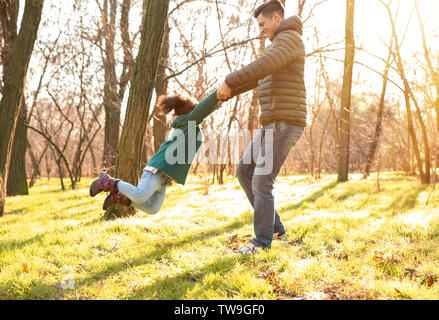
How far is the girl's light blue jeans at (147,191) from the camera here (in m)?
3.08

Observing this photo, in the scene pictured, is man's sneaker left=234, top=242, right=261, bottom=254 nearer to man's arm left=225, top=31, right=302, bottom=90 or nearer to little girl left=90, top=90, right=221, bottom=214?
little girl left=90, top=90, right=221, bottom=214

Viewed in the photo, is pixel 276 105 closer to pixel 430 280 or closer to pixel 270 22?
pixel 270 22

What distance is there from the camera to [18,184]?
1056 cm

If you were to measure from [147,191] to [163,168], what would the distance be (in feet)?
0.91

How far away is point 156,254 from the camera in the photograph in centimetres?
353

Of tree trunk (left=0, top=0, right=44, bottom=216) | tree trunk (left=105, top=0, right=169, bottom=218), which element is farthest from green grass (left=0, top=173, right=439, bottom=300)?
tree trunk (left=0, top=0, right=44, bottom=216)

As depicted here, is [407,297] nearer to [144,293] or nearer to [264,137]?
[264,137]

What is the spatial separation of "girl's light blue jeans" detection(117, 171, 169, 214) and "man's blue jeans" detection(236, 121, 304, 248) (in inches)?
38.7

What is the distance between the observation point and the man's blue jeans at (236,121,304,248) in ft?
10.5

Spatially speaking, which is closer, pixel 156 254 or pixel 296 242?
pixel 156 254

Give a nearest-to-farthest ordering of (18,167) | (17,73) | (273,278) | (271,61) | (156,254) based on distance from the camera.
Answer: (273,278)
(271,61)
(156,254)
(17,73)
(18,167)

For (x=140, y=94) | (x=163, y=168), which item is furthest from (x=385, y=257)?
(x=140, y=94)
